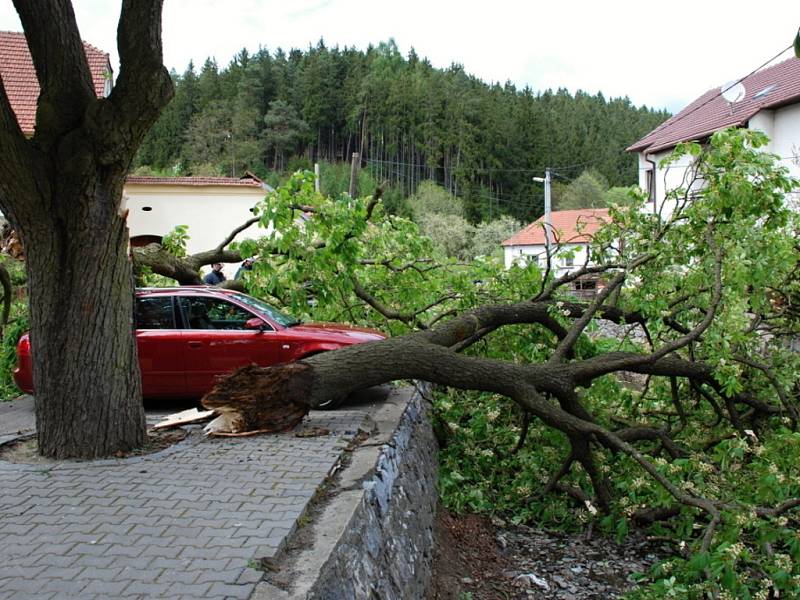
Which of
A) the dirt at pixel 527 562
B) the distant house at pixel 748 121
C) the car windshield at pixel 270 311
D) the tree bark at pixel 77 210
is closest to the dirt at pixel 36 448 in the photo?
the tree bark at pixel 77 210

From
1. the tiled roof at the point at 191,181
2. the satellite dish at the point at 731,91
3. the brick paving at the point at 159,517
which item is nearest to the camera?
the brick paving at the point at 159,517

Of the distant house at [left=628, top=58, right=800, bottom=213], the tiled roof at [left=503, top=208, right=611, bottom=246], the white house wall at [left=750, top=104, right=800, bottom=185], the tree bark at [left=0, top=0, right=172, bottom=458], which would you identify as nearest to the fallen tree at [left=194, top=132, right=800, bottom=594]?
the tiled roof at [left=503, top=208, right=611, bottom=246]

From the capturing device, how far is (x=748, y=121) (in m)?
24.0

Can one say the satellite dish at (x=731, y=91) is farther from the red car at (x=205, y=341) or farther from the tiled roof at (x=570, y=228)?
the red car at (x=205, y=341)

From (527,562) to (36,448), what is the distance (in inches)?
180

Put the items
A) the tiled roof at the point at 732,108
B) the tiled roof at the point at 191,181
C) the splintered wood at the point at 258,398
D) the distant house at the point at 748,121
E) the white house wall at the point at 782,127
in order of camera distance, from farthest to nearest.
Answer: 1. the tiled roof at the point at 191,181
2. the tiled roof at the point at 732,108
3. the distant house at the point at 748,121
4. the white house wall at the point at 782,127
5. the splintered wood at the point at 258,398

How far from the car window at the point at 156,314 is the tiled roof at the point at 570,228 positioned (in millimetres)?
4503

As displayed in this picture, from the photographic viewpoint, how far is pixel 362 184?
75.9m

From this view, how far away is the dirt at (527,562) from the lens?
6.44 metres

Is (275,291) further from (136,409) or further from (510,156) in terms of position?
(510,156)

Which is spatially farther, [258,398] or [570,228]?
[570,228]

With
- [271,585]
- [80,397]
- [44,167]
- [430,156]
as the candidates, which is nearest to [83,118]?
[44,167]

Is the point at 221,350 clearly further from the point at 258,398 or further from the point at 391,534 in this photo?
the point at 391,534

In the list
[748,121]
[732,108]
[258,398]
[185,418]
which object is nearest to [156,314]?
[185,418]
